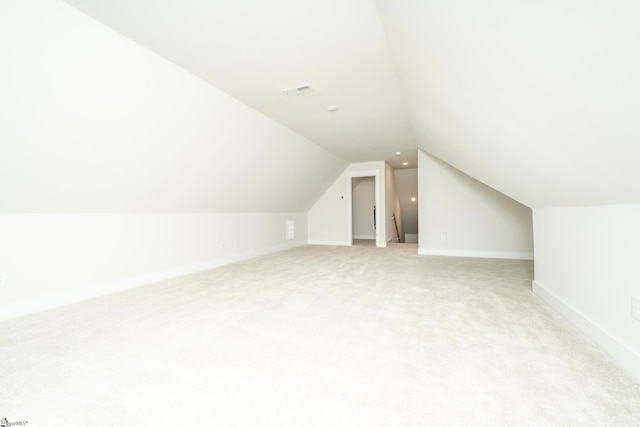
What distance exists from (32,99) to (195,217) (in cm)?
264

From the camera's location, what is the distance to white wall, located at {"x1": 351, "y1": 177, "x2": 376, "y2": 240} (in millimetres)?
9805

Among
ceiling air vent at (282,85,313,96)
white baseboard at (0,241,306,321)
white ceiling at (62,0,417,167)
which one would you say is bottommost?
white baseboard at (0,241,306,321)

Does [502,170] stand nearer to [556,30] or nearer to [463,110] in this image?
[463,110]

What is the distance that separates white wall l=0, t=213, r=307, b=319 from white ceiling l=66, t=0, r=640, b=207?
1976mm

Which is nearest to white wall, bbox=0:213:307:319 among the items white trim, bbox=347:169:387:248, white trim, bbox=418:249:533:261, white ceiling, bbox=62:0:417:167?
white ceiling, bbox=62:0:417:167

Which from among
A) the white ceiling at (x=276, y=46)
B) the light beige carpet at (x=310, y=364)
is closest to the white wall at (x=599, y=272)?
the light beige carpet at (x=310, y=364)

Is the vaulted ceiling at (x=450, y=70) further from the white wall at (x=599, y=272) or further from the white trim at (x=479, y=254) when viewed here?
the white trim at (x=479, y=254)

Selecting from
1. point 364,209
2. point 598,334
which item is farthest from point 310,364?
point 364,209

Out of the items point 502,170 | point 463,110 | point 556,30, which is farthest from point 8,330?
point 502,170

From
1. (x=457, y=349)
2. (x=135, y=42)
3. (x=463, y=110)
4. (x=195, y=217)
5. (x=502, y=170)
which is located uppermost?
(x=135, y=42)

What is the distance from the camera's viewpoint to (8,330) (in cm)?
217

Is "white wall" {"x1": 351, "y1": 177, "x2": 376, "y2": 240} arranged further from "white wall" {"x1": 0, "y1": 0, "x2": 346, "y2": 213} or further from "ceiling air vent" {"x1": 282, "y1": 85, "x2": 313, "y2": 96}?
"ceiling air vent" {"x1": 282, "y1": 85, "x2": 313, "y2": 96}

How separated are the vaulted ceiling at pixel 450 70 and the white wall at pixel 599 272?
0.16 meters

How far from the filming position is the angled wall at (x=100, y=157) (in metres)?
2.00
